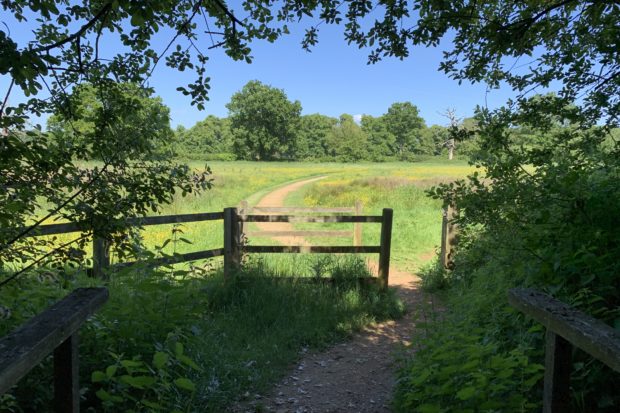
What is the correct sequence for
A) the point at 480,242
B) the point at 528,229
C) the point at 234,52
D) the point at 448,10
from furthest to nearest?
1. the point at 480,242
2. the point at 528,229
3. the point at 448,10
4. the point at 234,52

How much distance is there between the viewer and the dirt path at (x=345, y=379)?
4.16 meters

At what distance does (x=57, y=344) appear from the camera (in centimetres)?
166

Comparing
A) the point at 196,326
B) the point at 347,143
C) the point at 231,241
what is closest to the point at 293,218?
the point at 231,241

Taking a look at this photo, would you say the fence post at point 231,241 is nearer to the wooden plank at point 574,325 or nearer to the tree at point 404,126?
the wooden plank at point 574,325

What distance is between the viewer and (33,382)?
112 inches

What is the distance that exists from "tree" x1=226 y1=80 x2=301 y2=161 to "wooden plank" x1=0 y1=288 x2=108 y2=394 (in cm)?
9065

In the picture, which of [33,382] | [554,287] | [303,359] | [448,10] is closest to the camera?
[33,382]

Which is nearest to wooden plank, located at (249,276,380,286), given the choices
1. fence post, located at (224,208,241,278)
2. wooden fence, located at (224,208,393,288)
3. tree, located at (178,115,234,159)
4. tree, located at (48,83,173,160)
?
wooden fence, located at (224,208,393,288)

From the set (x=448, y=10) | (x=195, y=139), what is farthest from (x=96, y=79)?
(x=195, y=139)

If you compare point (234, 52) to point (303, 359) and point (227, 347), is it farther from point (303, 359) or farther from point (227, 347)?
point (303, 359)

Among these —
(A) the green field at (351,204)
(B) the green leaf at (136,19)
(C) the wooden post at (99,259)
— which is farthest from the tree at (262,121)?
(B) the green leaf at (136,19)

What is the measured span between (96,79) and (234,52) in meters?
1.09

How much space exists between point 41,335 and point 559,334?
6.62 feet

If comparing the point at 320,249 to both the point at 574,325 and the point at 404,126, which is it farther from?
the point at 404,126
